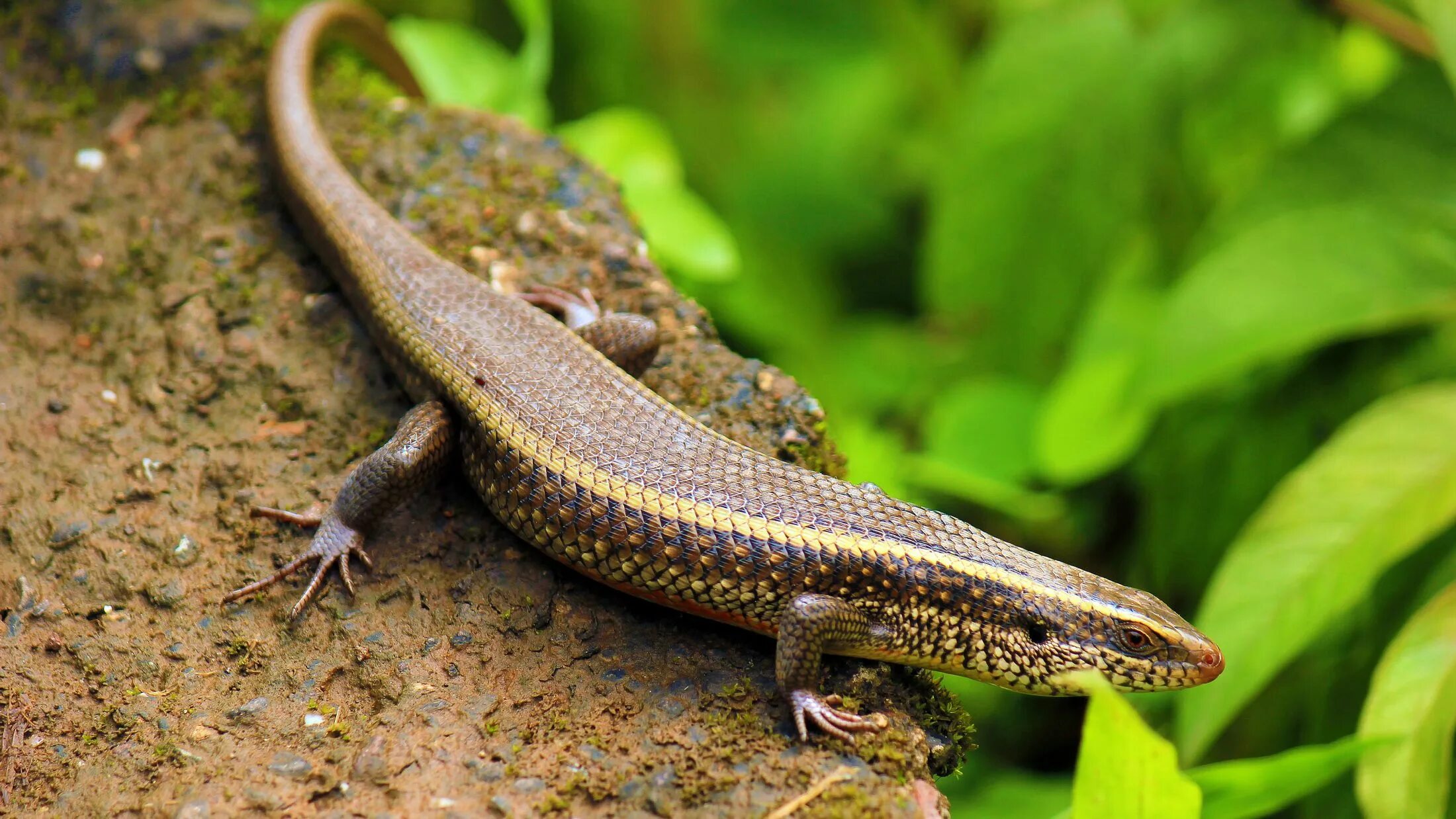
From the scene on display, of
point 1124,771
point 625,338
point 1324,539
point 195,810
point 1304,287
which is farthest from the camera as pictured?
point 1304,287

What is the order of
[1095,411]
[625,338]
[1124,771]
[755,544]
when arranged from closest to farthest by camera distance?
[1124,771] < [755,544] < [625,338] < [1095,411]

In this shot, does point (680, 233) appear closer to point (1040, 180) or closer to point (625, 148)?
point (625, 148)

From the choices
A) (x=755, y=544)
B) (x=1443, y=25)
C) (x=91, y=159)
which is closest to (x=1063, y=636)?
(x=755, y=544)

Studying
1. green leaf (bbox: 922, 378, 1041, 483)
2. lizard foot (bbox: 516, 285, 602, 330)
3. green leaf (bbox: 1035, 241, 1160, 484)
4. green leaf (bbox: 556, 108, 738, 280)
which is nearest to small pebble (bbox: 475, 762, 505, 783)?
lizard foot (bbox: 516, 285, 602, 330)

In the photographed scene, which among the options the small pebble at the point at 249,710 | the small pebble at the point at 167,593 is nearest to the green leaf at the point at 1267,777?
the small pebble at the point at 249,710

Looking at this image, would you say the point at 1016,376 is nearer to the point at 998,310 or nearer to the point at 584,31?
the point at 998,310

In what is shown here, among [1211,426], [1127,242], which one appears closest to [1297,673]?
[1211,426]

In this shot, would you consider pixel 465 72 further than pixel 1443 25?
Yes
